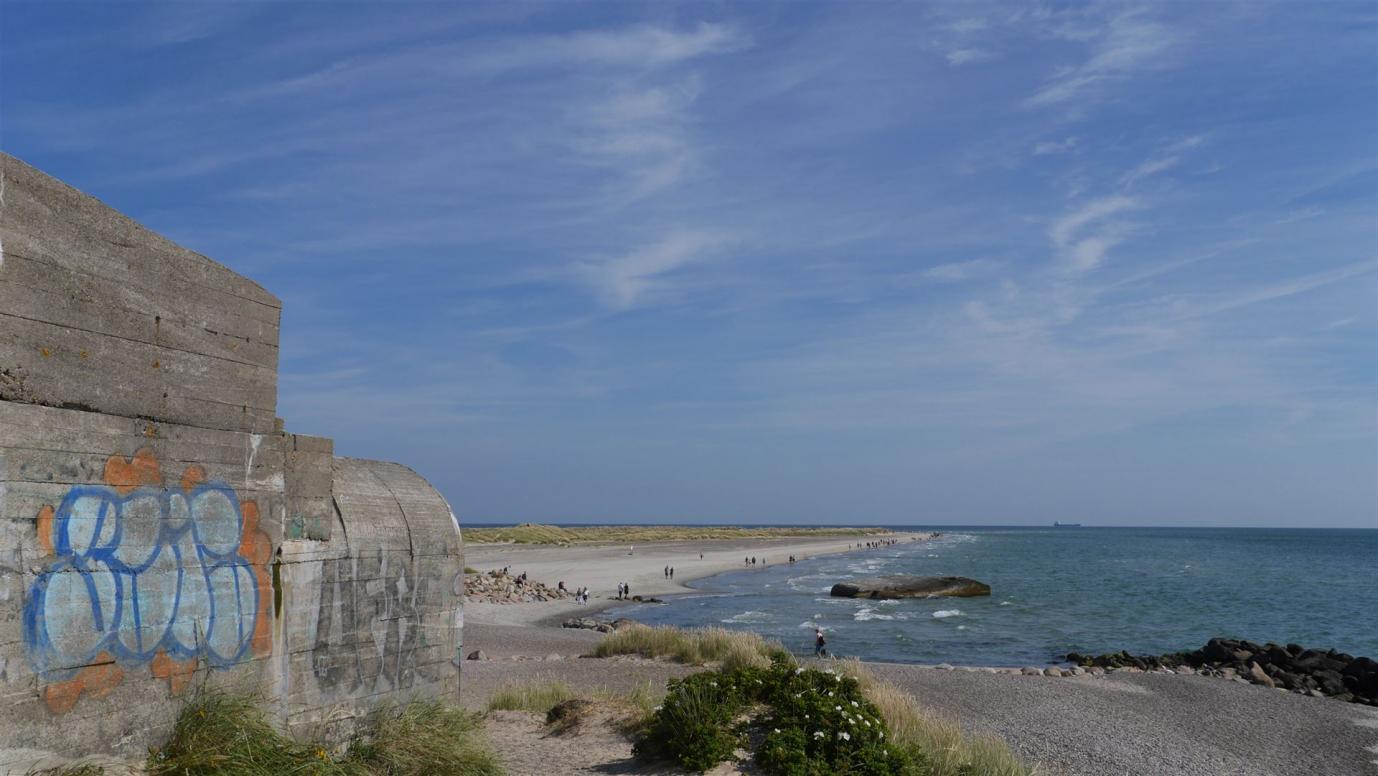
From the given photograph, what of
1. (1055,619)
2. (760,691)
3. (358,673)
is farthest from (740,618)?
(358,673)

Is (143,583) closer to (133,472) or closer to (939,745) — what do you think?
(133,472)

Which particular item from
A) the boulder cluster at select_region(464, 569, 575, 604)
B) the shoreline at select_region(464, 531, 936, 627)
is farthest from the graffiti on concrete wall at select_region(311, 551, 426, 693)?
the boulder cluster at select_region(464, 569, 575, 604)

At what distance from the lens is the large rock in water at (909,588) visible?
45.0 m

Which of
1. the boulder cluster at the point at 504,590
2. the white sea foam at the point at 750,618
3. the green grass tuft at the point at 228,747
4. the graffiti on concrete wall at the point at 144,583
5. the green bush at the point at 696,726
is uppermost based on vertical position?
the graffiti on concrete wall at the point at 144,583

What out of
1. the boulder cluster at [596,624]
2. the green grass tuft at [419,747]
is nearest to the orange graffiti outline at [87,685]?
the green grass tuft at [419,747]

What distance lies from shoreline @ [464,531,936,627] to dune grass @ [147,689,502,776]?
22749mm

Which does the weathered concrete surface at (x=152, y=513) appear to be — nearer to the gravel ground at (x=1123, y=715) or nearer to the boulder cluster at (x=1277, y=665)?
the gravel ground at (x=1123, y=715)

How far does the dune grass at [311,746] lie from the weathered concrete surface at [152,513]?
198 mm

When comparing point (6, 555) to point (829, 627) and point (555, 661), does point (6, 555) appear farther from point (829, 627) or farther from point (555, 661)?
point (829, 627)

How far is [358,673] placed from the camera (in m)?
8.76

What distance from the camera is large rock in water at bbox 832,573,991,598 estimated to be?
45.0 m

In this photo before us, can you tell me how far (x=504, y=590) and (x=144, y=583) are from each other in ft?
112

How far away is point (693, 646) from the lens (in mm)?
18812

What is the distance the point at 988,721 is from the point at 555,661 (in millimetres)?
9060
